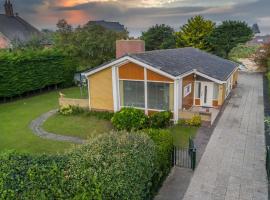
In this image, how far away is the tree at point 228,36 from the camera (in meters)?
54.2

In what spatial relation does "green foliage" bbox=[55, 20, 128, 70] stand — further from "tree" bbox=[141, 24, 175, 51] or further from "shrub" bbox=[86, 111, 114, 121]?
"tree" bbox=[141, 24, 175, 51]

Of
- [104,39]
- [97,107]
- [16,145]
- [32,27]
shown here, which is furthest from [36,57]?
[32,27]

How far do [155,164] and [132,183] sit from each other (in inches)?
91.3

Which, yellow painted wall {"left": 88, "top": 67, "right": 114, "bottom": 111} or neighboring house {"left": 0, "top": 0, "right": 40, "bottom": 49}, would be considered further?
neighboring house {"left": 0, "top": 0, "right": 40, "bottom": 49}

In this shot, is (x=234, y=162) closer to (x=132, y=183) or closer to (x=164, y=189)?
(x=164, y=189)

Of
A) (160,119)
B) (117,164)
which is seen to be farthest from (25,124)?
(117,164)

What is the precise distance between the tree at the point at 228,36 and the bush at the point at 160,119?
1553 inches

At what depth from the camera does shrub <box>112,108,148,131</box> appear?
17812 millimetres

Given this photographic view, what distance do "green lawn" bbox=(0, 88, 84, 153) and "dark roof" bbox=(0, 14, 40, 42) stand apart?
29.1 meters

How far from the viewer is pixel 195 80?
75.4 feet

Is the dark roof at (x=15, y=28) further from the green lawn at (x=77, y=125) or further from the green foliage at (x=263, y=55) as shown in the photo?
the green foliage at (x=263, y=55)

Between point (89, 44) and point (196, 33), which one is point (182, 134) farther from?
point (196, 33)

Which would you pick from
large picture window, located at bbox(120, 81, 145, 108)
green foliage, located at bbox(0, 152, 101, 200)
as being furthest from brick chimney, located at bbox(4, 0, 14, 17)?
green foliage, located at bbox(0, 152, 101, 200)

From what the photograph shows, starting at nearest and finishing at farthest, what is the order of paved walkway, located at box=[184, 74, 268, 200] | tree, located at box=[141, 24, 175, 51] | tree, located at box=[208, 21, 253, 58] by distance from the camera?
paved walkway, located at box=[184, 74, 268, 200] → tree, located at box=[208, 21, 253, 58] → tree, located at box=[141, 24, 175, 51]
